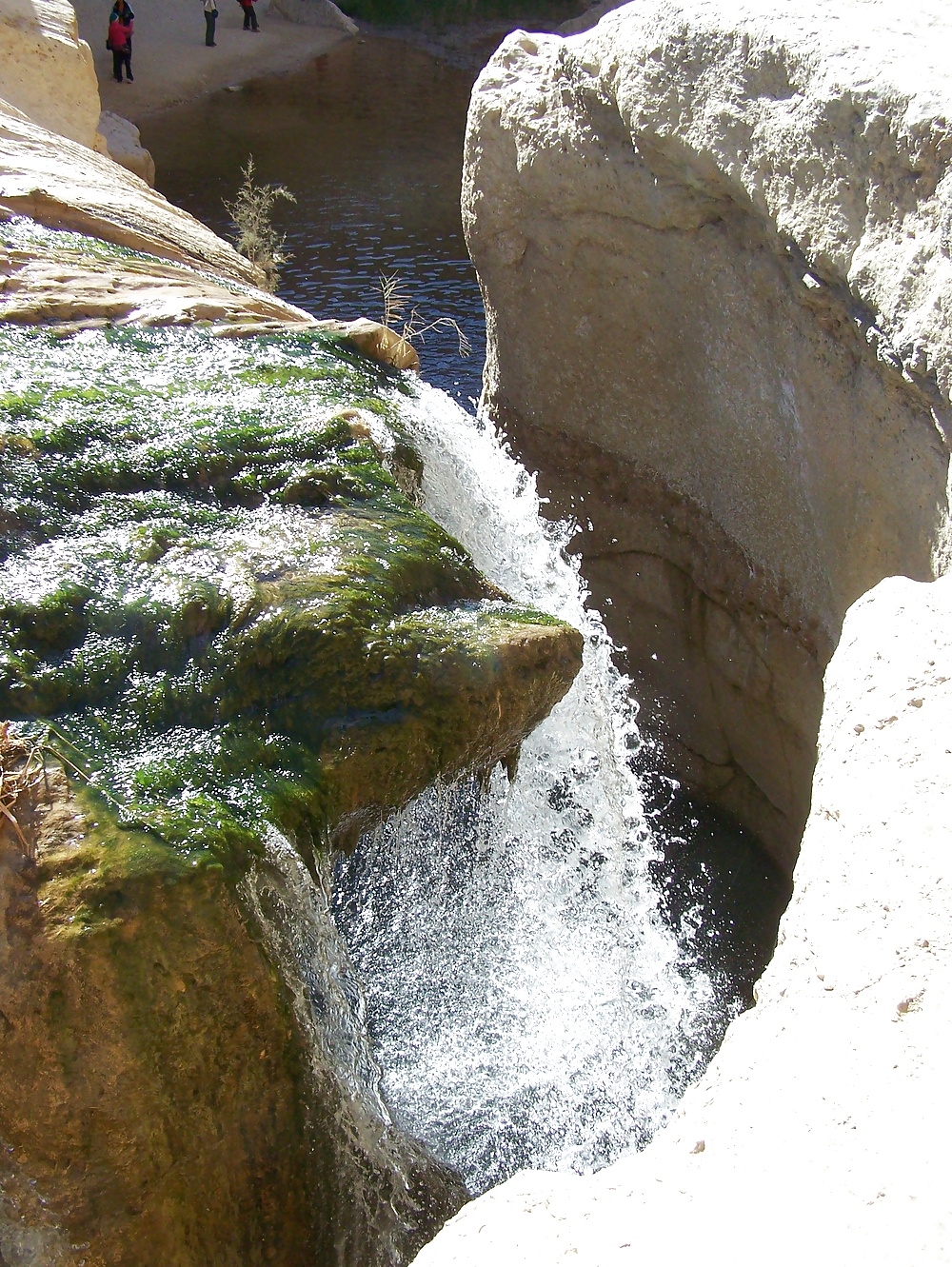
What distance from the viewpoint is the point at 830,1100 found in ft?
4.74

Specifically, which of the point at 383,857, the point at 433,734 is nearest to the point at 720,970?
the point at 383,857

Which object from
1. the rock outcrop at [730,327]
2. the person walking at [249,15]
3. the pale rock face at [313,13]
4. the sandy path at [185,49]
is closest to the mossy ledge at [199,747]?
the rock outcrop at [730,327]

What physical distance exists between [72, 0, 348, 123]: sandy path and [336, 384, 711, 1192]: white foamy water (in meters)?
12.4

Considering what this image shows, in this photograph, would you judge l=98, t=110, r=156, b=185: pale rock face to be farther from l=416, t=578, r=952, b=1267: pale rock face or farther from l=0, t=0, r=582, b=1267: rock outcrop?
l=416, t=578, r=952, b=1267: pale rock face

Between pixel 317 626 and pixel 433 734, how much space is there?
373 mm

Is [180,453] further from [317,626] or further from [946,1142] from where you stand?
[946,1142]

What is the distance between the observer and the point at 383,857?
3166 mm

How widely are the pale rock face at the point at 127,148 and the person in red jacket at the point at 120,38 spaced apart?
3.86m

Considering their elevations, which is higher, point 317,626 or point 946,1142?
point 946,1142

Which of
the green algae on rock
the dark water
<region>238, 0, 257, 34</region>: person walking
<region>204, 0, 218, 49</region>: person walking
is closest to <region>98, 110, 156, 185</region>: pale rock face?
the dark water

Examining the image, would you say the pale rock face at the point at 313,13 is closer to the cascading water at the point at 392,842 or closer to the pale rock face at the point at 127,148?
the pale rock face at the point at 127,148

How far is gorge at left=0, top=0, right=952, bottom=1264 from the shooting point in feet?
5.63

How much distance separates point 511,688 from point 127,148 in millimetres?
9411

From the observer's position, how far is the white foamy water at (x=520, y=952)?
349 centimetres
